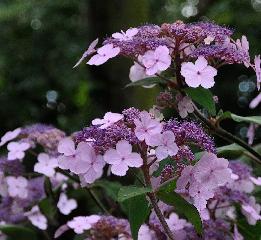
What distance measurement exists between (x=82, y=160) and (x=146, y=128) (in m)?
0.08

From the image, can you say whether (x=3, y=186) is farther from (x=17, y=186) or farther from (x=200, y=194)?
(x=200, y=194)

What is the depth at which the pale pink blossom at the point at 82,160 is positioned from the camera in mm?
→ 708

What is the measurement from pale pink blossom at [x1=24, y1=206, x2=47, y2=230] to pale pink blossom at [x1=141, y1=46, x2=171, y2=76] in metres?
0.53

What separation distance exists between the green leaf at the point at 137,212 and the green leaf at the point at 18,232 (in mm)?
544

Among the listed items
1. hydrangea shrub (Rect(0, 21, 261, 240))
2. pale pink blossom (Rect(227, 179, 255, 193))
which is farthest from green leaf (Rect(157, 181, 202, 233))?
pale pink blossom (Rect(227, 179, 255, 193))

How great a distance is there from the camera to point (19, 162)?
120cm

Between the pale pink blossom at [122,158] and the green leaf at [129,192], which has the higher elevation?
the pale pink blossom at [122,158]

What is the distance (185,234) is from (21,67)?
3.05 meters

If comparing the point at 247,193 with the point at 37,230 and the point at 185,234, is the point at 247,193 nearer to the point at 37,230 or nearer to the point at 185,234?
the point at 185,234

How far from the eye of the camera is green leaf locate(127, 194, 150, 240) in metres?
0.73

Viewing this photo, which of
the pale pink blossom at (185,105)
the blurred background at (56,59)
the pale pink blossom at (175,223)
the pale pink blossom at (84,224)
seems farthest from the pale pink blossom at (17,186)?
the blurred background at (56,59)

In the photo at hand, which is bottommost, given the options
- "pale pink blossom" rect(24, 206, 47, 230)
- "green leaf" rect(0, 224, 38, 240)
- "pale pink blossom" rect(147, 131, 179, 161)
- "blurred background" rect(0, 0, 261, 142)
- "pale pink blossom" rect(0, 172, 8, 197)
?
"blurred background" rect(0, 0, 261, 142)

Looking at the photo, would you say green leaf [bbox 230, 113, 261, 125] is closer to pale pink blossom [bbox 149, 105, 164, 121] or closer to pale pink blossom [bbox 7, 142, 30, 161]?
pale pink blossom [bbox 149, 105, 164, 121]

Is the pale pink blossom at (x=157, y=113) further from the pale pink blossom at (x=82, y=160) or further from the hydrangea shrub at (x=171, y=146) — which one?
the pale pink blossom at (x=82, y=160)
